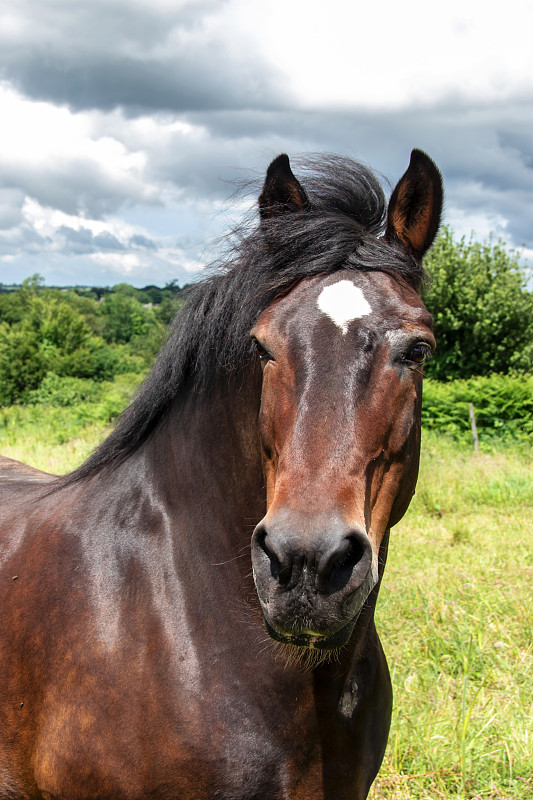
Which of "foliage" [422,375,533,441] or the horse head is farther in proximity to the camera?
"foliage" [422,375,533,441]

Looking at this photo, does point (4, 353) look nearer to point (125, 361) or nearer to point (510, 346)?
point (125, 361)

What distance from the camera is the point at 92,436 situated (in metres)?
14.5

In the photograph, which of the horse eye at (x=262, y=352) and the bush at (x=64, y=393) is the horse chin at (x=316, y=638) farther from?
the bush at (x=64, y=393)

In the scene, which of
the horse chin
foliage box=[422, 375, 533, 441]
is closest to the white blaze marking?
the horse chin

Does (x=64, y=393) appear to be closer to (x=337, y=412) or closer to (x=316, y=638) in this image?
(x=337, y=412)

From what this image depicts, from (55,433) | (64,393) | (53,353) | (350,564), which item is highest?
(350,564)

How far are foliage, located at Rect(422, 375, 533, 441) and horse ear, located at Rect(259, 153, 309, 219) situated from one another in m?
15.1

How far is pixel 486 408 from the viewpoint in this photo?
17.2m

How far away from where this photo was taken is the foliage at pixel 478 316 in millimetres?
25719

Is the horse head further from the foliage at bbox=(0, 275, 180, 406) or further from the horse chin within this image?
the foliage at bbox=(0, 275, 180, 406)

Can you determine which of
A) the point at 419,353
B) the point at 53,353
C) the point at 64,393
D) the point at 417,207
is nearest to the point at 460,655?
the point at 419,353

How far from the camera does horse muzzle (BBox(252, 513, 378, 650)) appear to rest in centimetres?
146

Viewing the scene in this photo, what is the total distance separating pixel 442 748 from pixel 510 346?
25.1 metres

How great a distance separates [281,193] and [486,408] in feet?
53.6
